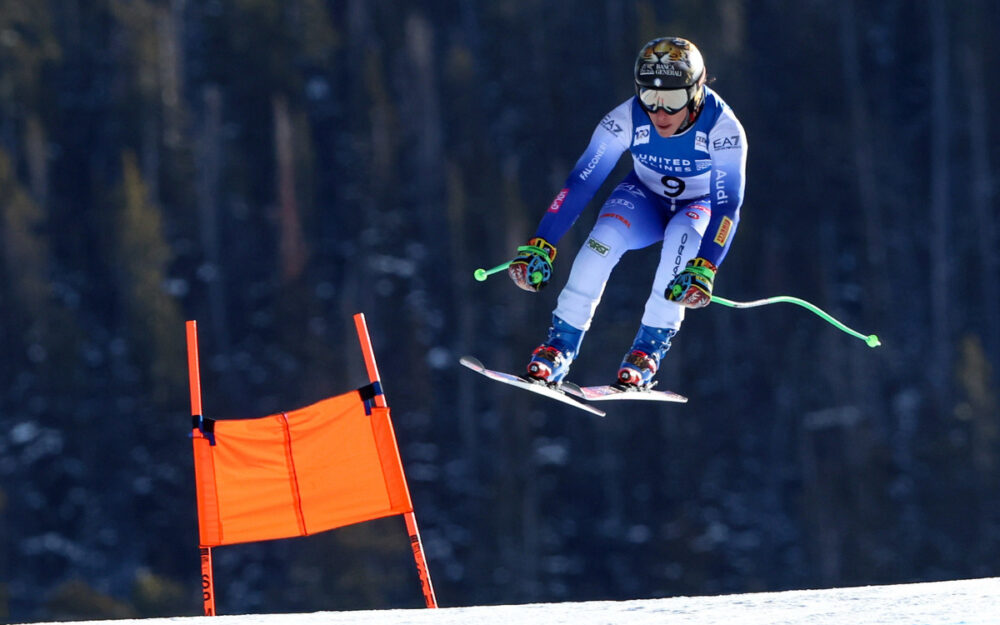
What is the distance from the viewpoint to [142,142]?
49.0 meters

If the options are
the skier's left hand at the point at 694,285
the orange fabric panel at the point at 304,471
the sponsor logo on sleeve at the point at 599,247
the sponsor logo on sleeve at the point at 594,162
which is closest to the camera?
the skier's left hand at the point at 694,285

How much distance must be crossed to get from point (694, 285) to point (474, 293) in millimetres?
40234

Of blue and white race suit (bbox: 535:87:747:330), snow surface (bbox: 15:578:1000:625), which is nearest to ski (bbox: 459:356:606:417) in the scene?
blue and white race suit (bbox: 535:87:747:330)

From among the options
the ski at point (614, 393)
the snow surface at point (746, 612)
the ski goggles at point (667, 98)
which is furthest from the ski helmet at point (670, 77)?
the snow surface at point (746, 612)

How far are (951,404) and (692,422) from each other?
7.73m

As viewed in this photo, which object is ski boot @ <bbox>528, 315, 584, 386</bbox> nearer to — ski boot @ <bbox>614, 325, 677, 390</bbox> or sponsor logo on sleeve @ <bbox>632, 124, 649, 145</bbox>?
ski boot @ <bbox>614, 325, 677, 390</bbox>

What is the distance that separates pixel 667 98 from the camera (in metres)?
8.02

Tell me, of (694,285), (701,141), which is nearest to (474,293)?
(701,141)

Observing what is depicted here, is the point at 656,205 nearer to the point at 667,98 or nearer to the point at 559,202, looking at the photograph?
the point at 559,202

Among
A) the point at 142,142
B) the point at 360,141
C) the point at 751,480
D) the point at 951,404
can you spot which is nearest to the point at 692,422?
the point at 751,480

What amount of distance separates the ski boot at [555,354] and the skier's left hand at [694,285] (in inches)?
30.2

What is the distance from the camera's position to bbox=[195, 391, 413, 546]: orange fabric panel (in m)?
8.65

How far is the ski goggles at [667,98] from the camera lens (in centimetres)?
800

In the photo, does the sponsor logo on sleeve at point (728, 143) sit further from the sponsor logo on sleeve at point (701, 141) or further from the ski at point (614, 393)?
the ski at point (614, 393)
